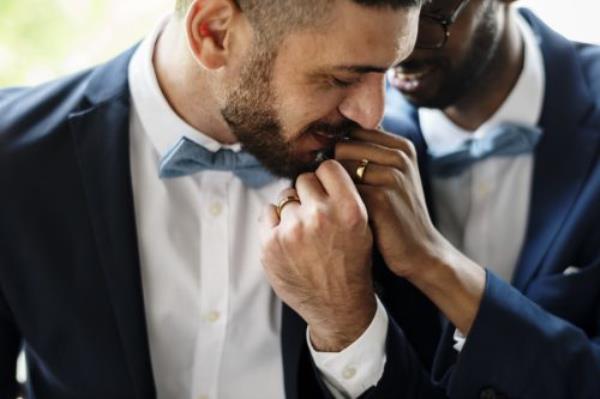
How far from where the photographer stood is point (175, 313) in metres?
1.55

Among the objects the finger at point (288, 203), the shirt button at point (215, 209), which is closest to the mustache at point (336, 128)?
the finger at point (288, 203)

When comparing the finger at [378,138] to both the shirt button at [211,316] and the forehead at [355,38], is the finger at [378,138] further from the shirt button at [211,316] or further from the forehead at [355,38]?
the shirt button at [211,316]

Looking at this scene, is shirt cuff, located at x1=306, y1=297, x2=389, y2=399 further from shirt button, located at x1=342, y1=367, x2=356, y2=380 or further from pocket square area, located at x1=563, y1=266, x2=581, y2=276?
pocket square area, located at x1=563, y1=266, x2=581, y2=276

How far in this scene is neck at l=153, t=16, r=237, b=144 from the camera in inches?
59.7

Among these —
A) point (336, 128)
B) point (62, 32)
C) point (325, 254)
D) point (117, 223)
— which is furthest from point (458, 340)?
point (62, 32)

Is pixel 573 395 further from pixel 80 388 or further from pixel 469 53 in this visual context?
pixel 80 388

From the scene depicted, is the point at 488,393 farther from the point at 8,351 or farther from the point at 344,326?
the point at 8,351

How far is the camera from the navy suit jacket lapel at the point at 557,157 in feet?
5.46

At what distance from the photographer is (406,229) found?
4.63ft

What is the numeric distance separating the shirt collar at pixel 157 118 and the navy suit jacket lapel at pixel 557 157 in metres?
0.65

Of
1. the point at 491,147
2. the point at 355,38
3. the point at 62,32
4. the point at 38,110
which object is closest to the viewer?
the point at 355,38

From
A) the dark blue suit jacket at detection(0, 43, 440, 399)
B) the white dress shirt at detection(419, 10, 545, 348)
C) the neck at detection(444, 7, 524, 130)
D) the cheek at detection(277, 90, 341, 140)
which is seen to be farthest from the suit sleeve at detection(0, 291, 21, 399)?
the neck at detection(444, 7, 524, 130)

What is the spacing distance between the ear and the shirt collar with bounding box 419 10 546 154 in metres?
0.61

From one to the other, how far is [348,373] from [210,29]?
0.67 meters
